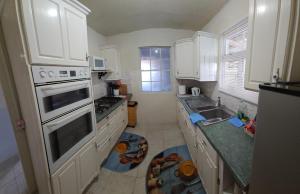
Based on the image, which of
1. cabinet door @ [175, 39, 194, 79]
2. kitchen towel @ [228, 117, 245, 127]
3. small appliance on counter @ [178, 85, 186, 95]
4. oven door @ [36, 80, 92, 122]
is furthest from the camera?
small appliance on counter @ [178, 85, 186, 95]

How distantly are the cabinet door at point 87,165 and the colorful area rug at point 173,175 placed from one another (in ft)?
2.51

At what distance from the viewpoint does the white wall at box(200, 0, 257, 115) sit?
5.52ft

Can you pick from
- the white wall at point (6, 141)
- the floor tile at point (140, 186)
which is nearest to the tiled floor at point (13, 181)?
the white wall at point (6, 141)

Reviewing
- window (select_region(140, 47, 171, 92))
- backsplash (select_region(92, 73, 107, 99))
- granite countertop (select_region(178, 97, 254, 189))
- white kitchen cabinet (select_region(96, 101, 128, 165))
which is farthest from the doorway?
window (select_region(140, 47, 171, 92))

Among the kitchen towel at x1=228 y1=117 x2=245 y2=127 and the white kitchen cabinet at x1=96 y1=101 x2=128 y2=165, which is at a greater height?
the kitchen towel at x1=228 y1=117 x2=245 y2=127

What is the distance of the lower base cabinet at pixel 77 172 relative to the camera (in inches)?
50.4

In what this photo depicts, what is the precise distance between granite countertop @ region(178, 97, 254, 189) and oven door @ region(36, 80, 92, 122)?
1.43m

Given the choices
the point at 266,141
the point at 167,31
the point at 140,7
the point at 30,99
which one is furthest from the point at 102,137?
the point at 167,31

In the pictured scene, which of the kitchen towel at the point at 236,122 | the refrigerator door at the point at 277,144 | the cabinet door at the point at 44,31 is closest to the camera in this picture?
the refrigerator door at the point at 277,144

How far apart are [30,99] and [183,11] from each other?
264 centimetres

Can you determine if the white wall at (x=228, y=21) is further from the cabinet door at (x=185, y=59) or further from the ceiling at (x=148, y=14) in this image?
the cabinet door at (x=185, y=59)

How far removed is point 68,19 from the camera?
54.0 inches

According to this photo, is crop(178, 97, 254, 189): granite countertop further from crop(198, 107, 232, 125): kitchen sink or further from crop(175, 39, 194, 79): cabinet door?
crop(175, 39, 194, 79): cabinet door

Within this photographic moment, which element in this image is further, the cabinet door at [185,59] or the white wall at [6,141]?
the cabinet door at [185,59]
